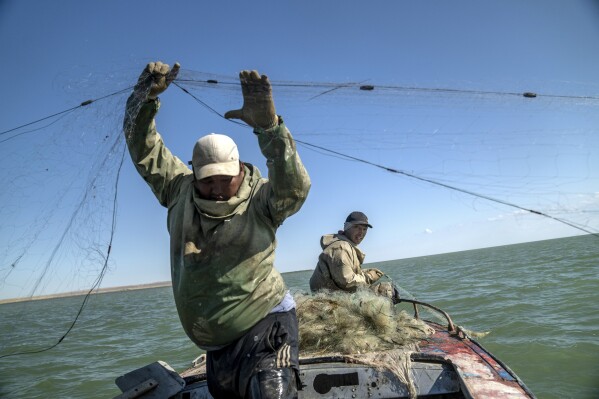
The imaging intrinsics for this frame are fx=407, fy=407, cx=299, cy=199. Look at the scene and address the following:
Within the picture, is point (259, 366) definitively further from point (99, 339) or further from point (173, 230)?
point (99, 339)

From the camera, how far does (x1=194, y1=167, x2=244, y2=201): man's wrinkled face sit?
7.96 ft

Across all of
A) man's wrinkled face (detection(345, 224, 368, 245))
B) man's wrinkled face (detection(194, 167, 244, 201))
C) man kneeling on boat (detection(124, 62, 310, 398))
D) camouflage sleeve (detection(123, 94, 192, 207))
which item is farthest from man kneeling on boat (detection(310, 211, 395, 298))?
man's wrinkled face (detection(194, 167, 244, 201))

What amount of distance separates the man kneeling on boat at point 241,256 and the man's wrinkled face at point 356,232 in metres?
4.00

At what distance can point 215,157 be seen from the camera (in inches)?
93.7

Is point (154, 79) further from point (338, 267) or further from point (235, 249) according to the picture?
point (338, 267)

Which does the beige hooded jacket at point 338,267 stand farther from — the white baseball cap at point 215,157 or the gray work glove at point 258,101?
the gray work glove at point 258,101

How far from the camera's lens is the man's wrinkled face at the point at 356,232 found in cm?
650

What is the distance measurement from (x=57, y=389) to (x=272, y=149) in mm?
10760

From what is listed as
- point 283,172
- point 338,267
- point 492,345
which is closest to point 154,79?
point 283,172

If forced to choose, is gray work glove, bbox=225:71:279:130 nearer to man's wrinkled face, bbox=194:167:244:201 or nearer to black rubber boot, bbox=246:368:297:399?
man's wrinkled face, bbox=194:167:244:201

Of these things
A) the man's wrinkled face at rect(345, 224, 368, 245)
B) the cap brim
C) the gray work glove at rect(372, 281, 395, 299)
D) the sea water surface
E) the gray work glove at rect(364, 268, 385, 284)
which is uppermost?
the cap brim

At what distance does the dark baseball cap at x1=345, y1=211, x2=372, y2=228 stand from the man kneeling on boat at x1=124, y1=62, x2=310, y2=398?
402cm

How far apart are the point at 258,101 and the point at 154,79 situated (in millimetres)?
1009

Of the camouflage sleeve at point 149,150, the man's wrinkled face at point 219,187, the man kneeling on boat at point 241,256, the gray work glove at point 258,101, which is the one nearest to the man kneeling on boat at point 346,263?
the man kneeling on boat at point 241,256
